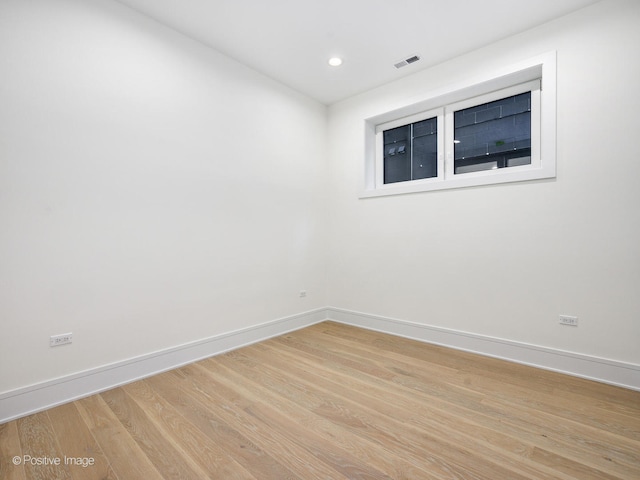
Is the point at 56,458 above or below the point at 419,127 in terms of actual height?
below

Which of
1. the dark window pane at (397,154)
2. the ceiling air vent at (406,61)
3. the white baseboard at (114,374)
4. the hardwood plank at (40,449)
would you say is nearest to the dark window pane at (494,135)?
the dark window pane at (397,154)

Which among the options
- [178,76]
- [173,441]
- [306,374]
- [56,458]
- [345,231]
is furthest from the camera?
[345,231]

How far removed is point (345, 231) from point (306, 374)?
1.99 metres

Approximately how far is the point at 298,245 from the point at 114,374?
220cm

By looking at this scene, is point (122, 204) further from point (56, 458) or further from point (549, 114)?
point (549, 114)

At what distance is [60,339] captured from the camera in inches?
82.6

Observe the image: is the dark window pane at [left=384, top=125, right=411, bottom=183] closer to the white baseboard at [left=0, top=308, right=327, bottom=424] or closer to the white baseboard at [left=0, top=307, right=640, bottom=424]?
the white baseboard at [left=0, top=307, right=640, bottom=424]

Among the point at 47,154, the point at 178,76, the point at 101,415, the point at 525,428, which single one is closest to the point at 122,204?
the point at 47,154

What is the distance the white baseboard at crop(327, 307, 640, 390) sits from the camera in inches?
90.7

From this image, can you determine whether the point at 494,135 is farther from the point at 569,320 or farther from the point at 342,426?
the point at 342,426

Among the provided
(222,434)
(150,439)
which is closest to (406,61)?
(222,434)

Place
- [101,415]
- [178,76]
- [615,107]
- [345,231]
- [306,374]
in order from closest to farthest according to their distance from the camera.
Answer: [101,415] < [615,107] < [306,374] < [178,76] < [345,231]

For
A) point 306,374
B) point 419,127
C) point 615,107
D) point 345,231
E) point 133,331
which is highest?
point 419,127

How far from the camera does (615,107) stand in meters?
2.33
